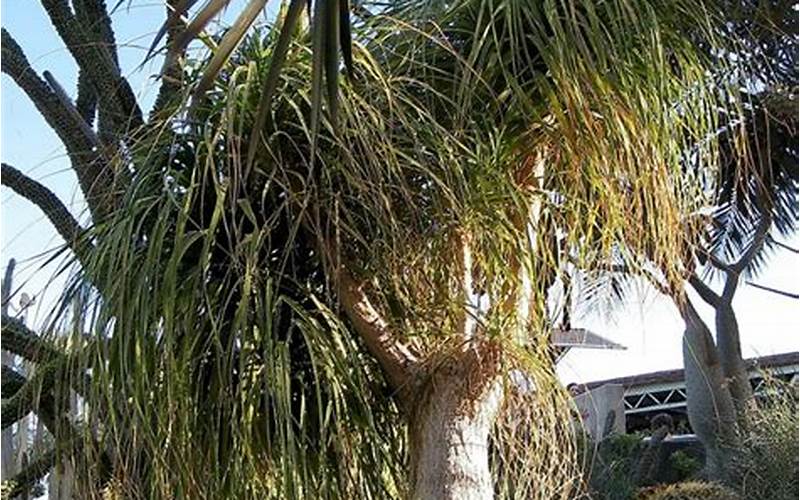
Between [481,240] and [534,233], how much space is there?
0.24 ft

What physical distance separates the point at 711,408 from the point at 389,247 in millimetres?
2853

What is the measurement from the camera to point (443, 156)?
A: 3.41ft

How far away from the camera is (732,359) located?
360cm

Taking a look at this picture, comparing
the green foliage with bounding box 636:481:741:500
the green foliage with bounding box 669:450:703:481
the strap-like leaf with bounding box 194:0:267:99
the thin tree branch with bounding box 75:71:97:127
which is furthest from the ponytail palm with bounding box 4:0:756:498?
the green foliage with bounding box 669:450:703:481

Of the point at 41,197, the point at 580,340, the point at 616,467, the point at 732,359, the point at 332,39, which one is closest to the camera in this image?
the point at 332,39

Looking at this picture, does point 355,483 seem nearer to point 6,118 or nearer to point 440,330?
point 440,330

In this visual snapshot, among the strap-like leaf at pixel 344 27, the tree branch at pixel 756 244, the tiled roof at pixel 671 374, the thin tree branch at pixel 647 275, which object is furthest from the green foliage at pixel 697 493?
the strap-like leaf at pixel 344 27

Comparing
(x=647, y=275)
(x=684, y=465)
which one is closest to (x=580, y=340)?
(x=647, y=275)

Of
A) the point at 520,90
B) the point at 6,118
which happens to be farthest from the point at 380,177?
the point at 6,118

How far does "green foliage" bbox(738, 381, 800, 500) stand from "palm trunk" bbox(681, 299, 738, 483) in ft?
0.45

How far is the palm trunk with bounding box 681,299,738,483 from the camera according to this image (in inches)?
129

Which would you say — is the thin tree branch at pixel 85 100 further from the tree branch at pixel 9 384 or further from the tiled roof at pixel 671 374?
the tiled roof at pixel 671 374

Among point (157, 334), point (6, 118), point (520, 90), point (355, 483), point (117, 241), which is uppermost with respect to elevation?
point (6, 118)

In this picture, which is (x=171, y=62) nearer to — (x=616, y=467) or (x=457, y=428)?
(x=457, y=428)
